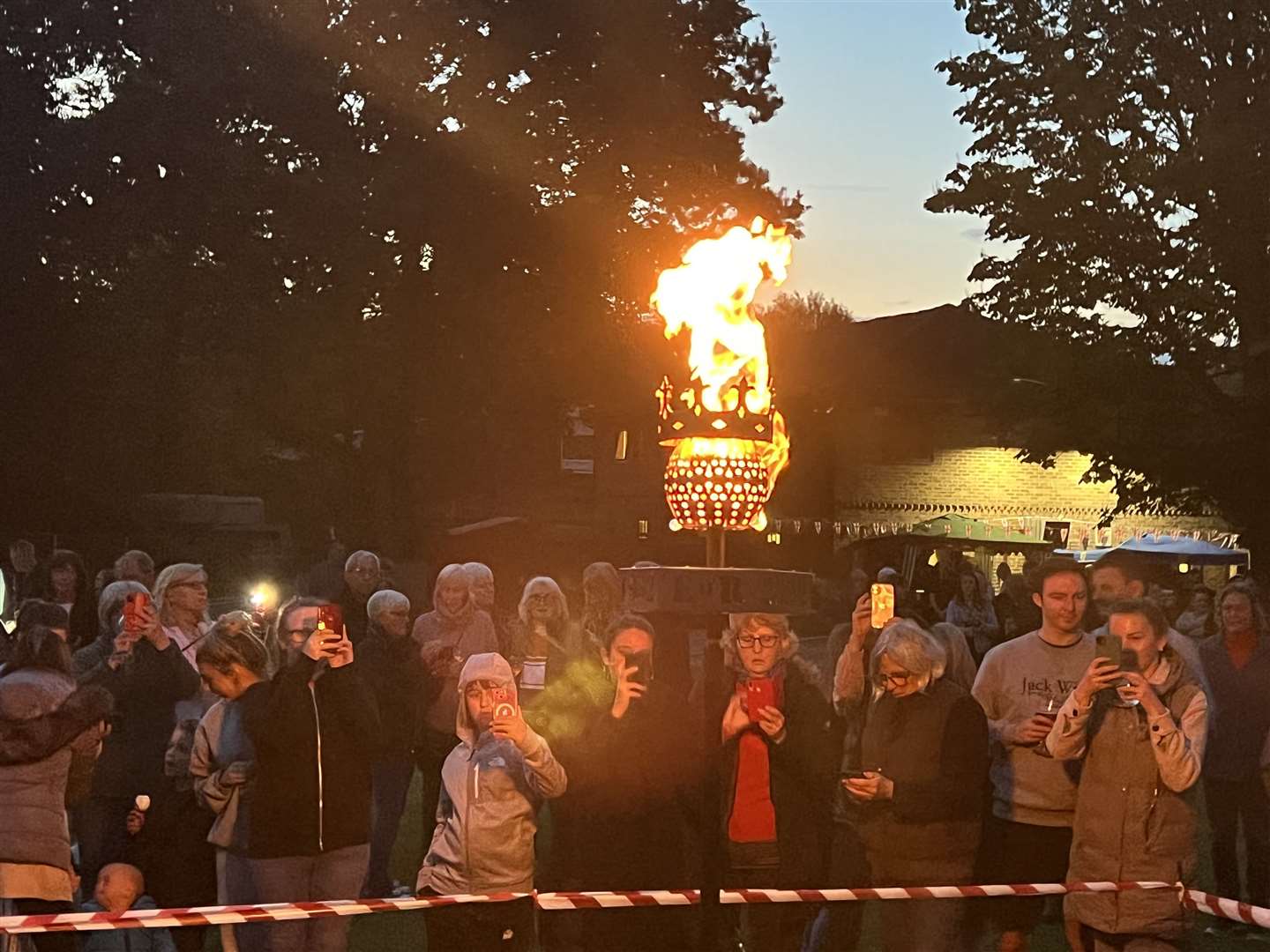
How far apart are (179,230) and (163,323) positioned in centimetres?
156

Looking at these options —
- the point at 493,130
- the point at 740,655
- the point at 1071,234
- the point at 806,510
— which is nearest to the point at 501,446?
the point at 493,130

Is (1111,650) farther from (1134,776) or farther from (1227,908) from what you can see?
(1227,908)

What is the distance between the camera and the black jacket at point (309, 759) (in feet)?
22.2

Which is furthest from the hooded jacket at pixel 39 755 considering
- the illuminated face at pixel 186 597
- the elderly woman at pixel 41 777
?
the illuminated face at pixel 186 597

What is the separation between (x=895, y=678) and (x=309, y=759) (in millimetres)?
2274

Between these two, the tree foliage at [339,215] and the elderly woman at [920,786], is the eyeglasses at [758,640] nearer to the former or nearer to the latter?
the elderly woman at [920,786]

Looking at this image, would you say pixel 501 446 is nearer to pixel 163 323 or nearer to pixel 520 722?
pixel 163 323

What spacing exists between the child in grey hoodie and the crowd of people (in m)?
0.01

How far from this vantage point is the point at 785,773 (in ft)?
22.5

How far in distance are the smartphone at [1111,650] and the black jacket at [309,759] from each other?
2791 millimetres

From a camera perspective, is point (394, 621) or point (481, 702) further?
point (394, 621)

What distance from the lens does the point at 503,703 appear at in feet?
21.2

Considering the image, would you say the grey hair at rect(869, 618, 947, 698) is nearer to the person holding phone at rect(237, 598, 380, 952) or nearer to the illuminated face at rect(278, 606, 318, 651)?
the person holding phone at rect(237, 598, 380, 952)

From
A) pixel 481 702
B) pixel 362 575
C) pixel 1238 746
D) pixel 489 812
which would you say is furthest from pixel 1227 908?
pixel 362 575
